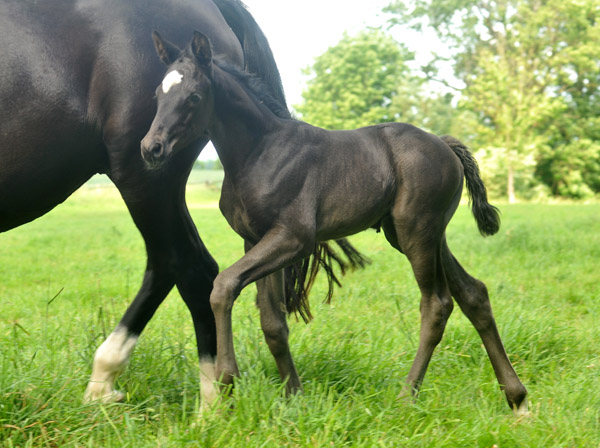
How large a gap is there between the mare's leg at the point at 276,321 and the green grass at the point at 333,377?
0.40 ft

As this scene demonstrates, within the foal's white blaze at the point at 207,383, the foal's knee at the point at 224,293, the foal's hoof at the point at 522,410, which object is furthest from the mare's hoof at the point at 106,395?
the foal's hoof at the point at 522,410

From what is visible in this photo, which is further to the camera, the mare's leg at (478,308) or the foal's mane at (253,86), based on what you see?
the mare's leg at (478,308)

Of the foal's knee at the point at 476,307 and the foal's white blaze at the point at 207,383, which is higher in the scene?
the foal's knee at the point at 476,307

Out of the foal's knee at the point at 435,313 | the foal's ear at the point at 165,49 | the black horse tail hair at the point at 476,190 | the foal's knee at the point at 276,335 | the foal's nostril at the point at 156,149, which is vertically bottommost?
the foal's knee at the point at 435,313

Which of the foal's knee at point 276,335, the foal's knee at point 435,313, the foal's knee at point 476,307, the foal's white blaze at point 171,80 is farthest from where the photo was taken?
the foal's knee at point 476,307

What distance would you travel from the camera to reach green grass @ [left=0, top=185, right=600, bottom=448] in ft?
8.35

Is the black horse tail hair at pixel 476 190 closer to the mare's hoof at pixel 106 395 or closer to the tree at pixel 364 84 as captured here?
the mare's hoof at pixel 106 395

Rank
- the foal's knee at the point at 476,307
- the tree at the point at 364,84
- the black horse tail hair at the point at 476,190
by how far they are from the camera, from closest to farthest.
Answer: the foal's knee at the point at 476,307 → the black horse tail hair at the point at 476,190 → the tree at the point at 364,84

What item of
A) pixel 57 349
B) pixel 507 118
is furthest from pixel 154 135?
pixel 507 118

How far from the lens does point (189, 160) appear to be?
3223 mm

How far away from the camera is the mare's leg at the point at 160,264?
3.11m

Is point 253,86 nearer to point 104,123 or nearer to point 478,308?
point 104,123

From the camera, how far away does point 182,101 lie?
249 centimetres

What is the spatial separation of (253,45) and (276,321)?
1521 millimetres
